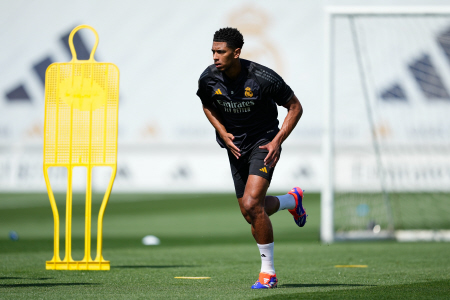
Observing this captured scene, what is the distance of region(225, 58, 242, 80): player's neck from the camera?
5294mm

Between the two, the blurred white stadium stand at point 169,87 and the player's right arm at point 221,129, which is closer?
the player's right arm at point 221,129

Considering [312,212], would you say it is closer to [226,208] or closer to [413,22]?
[226,208]

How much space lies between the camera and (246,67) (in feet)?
17.6

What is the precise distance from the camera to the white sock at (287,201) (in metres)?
5.79

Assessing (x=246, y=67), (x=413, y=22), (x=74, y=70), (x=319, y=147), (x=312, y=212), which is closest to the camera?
(x=246, y=67)

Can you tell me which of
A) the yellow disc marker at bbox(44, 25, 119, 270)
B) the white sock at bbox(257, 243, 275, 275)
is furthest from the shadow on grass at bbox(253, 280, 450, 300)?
the yellow disc marker at bbox(44, 25, 119, 270)

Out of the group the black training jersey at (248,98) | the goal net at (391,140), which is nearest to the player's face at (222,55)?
the black training jersey at (248,98)

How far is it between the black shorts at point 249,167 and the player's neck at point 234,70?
0.57 meters

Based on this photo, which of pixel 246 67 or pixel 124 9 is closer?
pixel 246 67

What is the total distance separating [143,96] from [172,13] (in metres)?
3.04

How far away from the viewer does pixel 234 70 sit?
5.31 metres

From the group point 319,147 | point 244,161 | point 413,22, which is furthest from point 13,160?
point 244,161

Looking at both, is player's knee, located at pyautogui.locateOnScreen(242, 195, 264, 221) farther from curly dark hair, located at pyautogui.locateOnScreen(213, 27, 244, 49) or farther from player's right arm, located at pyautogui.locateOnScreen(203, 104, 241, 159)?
curly dark hair, located at pyautogui.locateOnScreen(213, 27, 244, 49)

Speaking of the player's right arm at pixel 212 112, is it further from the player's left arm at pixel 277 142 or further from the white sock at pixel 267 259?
the white sock at pixel 267 259
